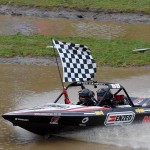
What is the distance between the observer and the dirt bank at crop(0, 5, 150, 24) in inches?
1102

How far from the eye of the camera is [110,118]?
1130cm

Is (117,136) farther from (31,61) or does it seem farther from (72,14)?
(72,14)

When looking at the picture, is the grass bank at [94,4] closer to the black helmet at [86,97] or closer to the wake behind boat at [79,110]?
the wake behind boat at [79,110]

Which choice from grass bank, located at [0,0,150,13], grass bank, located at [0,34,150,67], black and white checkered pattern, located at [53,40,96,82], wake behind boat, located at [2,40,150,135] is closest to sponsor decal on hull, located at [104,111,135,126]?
wake behind boat, located at [2,40,150,135]

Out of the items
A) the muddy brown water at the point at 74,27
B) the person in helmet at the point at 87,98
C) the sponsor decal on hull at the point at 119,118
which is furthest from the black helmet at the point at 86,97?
the muddy brown water at the point at 74,27

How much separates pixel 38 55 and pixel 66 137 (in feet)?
26.1

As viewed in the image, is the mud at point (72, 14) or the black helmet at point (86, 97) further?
the mud at point (72, 14)

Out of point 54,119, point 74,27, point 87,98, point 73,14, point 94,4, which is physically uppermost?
point 87,98

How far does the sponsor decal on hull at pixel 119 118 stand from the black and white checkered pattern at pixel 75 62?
1006 millimetres

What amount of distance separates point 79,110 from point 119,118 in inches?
38.0

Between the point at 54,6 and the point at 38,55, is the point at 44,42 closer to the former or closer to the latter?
the point at 38,55

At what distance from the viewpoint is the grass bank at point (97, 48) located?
1877cm

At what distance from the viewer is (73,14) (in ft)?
92.9

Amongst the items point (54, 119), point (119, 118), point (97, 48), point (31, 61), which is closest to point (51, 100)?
point (119, 118)
